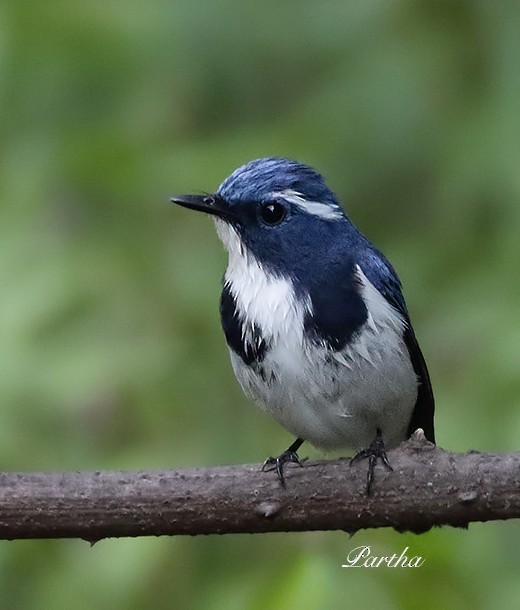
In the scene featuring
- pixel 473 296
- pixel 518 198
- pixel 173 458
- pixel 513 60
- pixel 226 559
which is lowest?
pixel 226 559

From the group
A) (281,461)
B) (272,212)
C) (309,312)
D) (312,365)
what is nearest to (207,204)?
(272,212)

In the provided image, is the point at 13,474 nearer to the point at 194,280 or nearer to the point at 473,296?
the point at 194,280

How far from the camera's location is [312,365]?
497 centimetres

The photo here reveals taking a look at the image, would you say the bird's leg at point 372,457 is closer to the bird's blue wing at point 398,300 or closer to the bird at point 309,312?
the bird at point 309,312

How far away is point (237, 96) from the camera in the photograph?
6.27m

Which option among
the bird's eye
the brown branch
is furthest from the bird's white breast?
the brown branch

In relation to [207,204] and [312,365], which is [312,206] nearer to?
[207,204]

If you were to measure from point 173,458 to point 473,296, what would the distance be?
1328 millimetres

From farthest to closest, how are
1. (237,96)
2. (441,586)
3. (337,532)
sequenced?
(237,96) → (337,532) → (441,586)

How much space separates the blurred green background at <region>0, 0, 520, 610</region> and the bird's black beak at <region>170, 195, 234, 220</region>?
0.22 meters

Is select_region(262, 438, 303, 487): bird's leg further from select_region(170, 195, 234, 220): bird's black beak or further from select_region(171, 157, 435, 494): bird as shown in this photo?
select_region(170, 195, 234, 220): bird's black beak

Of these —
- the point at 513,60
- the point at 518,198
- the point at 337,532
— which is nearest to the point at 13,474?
the point at 337,532

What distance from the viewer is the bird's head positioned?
17.2 ft

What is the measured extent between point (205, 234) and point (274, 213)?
830 millimetres
